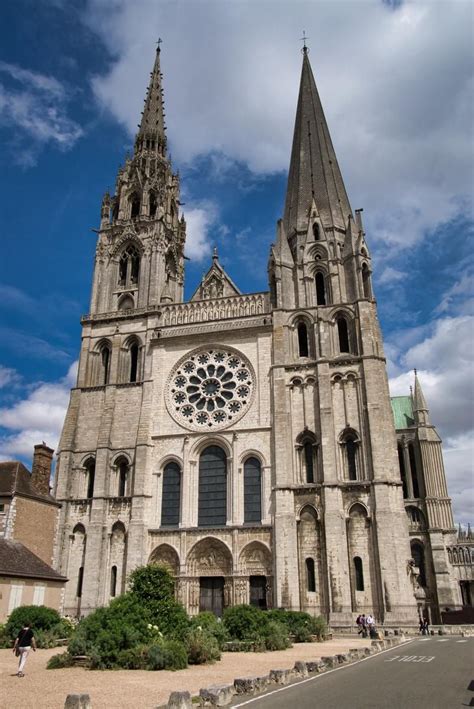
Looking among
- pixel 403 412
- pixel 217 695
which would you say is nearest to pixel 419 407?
pixel 403 412

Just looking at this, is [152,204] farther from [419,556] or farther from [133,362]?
[419,556]

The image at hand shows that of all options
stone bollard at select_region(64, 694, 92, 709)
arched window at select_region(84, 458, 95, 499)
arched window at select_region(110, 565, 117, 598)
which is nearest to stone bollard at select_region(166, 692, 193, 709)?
stone bollard at select_region(64, 694, 92, 709)

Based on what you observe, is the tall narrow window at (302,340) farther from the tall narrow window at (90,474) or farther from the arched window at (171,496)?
the tall narrow window at (90,474)

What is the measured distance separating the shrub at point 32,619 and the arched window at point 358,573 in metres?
13.7

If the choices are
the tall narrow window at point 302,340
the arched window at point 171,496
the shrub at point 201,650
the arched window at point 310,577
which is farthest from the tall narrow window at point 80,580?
the tall narrow window at point 302,340

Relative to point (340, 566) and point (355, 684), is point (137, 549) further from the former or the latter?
point (355, 684)

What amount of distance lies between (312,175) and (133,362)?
17348mm

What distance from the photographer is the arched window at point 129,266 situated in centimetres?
3816

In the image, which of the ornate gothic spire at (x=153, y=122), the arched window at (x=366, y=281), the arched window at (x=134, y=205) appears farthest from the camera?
the ornate gothic spire at (x=153, y=122)

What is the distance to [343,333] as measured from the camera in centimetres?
3309

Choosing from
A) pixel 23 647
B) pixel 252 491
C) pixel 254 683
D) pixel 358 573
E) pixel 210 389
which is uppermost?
pixel 210 389

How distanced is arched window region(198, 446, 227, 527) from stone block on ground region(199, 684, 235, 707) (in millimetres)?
20358

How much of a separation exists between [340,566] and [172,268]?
22.6m

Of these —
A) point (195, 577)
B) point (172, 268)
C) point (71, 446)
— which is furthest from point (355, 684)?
point (172, 268)
